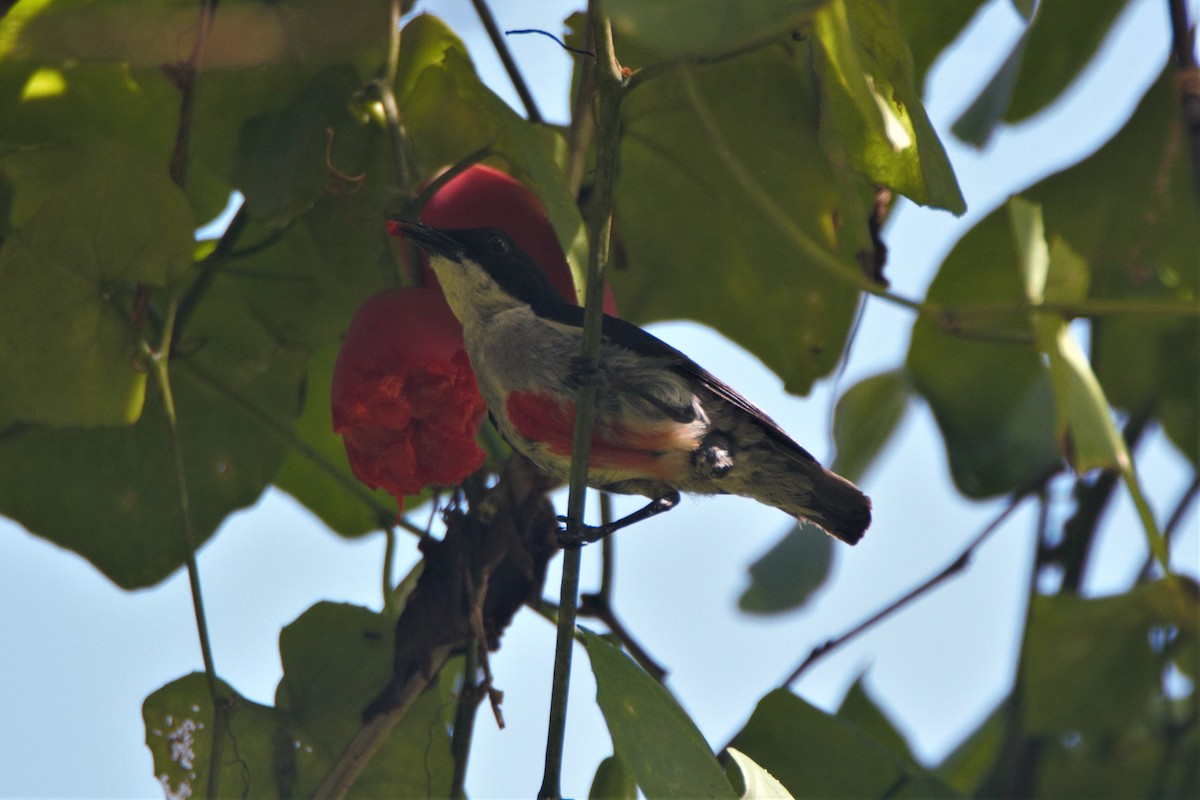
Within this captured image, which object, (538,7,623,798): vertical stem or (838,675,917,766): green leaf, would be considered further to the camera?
(838,675,917,766): green leaf

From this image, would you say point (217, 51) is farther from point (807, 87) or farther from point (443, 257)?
point (807, 87)

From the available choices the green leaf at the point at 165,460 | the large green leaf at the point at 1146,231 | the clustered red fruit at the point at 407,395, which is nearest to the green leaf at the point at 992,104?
the large green leaf at the point at 1146,231

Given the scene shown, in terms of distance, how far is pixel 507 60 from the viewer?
7.01ft

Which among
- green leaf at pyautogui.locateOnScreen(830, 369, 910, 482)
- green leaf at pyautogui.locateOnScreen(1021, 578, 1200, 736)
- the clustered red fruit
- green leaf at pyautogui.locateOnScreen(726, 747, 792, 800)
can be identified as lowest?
green leaf at pyautogui.locateOnScreen(1021, 578, 1200, 736)

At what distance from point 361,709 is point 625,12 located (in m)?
1.23

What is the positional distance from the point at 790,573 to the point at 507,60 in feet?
4.79

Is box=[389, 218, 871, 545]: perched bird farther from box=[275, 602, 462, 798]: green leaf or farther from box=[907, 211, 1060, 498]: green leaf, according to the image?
box=[907, 211, 1060, 498]: green leaf

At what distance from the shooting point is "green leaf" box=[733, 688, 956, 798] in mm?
1963

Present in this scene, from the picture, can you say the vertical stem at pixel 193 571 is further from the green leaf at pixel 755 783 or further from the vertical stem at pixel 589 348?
the green leaf at pixel 755 783

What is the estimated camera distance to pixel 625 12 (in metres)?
1.05

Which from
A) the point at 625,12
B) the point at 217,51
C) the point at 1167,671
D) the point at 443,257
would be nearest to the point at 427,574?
the point at 443,257

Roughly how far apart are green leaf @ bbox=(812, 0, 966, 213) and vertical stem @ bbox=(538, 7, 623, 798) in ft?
0.83

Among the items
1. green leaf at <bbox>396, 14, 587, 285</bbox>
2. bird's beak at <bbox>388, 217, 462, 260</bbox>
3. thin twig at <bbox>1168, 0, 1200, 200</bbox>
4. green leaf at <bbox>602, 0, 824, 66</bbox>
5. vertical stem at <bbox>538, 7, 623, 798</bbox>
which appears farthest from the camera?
thin twig at <bbox>1168, 0, 1200, 200</bbox>

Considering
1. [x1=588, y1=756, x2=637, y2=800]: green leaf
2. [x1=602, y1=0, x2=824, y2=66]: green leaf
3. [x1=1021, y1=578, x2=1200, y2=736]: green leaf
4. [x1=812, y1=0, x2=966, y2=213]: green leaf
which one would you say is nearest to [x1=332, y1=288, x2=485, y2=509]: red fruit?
[x1=588, y1=756, x2=637, y2=800]: green leaf
